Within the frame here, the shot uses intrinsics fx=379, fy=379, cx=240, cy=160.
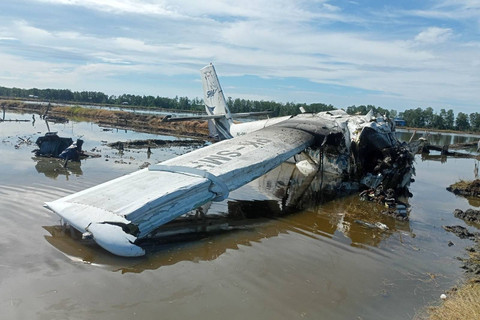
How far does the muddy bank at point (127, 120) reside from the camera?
4709 centimetres

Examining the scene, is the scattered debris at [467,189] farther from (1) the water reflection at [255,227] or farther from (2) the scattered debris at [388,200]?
(1) the water reflection at [255,227]

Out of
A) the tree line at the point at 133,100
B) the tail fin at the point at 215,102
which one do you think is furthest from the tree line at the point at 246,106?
the tail fin at the point at 215,102

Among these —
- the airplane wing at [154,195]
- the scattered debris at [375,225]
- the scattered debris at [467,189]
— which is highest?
the airplane wing at [154,195]

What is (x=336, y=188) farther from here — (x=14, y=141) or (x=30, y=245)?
(x=14, y=141)

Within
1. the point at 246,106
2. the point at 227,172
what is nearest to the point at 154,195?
the point at 227,172

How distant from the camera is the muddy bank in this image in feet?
155

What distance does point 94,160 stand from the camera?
19109 mm

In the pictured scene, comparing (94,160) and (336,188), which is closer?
(336,188)

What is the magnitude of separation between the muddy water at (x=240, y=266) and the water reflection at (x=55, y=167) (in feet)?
7.70

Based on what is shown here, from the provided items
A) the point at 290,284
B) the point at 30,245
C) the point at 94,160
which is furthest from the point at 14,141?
the point at 290,284

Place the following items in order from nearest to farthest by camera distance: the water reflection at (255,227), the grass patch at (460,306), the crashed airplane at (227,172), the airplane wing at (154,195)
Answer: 1. the grass patch at (460,306)
2. the airplane wing at (154,195)
3. the crashed airplane at (227,172)
4. the water reflection at (255,227)

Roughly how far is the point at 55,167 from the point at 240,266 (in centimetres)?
1226

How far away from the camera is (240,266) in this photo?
7633mm

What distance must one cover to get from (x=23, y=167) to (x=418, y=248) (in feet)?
49.5
